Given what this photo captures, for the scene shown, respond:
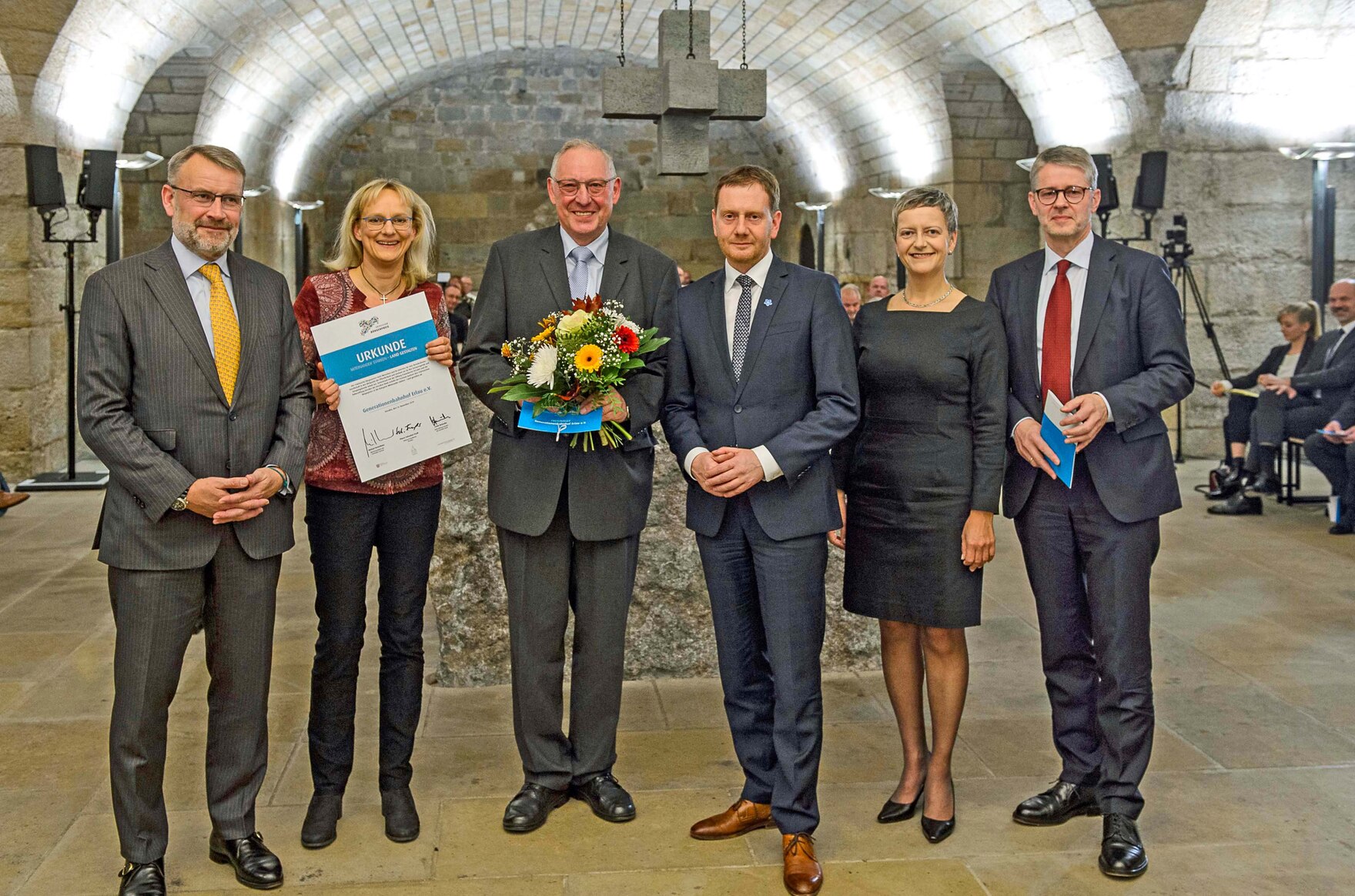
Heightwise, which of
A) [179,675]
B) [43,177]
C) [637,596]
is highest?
[43,177]

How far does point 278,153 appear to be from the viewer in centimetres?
1409

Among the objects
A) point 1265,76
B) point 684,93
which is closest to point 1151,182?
point 1265,76

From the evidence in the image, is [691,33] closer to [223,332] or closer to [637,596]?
[637,596]

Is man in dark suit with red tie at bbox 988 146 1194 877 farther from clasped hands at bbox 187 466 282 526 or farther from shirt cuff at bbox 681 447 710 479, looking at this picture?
clasped hands at bbox 187 466 282 526

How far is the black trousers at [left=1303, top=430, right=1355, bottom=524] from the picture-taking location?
694cm

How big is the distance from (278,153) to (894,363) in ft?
40.9

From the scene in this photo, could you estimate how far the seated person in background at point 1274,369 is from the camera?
7965 mm

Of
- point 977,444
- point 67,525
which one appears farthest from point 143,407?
point 67,525

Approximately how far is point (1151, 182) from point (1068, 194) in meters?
6.61

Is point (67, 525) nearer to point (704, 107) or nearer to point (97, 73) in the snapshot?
point (97, 73)

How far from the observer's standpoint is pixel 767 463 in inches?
112

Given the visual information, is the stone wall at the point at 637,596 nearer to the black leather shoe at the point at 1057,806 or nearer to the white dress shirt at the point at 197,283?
the black leather shoe at the point at 1057,806

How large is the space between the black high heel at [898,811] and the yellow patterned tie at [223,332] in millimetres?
1767
